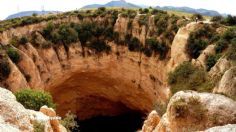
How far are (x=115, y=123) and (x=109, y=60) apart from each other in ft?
42.9

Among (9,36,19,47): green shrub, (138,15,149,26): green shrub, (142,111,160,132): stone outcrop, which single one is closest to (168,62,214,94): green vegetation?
(142,111,160,132): stone outcrop

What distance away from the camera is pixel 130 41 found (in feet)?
202

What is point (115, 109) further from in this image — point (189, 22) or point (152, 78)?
point (189, 22)

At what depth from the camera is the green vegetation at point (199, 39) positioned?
165 ft

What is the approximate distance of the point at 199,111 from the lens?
76.8 ft

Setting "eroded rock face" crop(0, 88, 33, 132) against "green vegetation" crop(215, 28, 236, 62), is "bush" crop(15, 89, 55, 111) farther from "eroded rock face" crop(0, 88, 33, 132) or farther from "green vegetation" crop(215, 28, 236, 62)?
"green vegetation" crop(215, 28, 236, 62)

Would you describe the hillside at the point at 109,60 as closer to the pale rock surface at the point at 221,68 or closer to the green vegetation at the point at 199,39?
the green vegetation at the point at 199,39

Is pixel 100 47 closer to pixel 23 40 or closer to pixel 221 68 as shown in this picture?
pixel 23 40

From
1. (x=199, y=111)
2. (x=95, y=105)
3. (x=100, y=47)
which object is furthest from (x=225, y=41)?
(x=95, y=105)

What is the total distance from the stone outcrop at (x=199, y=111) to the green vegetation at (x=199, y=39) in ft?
87.1

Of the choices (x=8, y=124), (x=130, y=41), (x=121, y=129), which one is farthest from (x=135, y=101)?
(x=8, y=124)

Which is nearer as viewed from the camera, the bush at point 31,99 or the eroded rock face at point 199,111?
the eroded rock face at point 199,111

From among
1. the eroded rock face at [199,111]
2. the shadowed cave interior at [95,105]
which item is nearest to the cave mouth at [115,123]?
the shadowed cave interior at [95,105]

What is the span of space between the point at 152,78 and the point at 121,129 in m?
12.9
